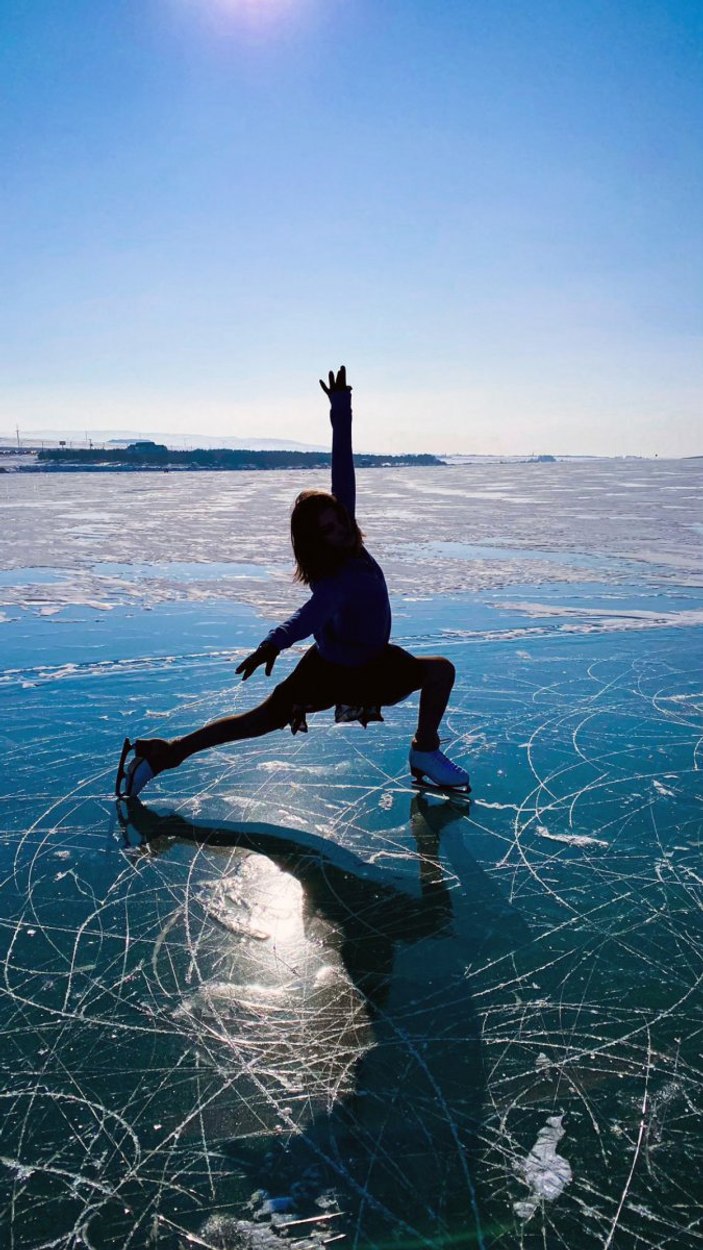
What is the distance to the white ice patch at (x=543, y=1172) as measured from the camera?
1.45 metres

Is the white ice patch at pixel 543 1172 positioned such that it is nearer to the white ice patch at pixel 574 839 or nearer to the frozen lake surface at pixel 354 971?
the frozen lake surface at pixel 354 971

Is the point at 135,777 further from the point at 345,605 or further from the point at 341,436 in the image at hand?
the point at 341,436

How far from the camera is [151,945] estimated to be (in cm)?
223

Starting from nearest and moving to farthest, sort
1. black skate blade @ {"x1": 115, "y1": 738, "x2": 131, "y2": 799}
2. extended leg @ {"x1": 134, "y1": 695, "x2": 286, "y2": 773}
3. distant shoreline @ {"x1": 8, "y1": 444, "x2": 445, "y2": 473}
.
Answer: black skate blade @ {"x1": 115, "y1": 738, "x2": 131, "y2": 799} < extended leg @ {"x1": 134, "y1": 695, "x2": 286, "y2": 773} < distant shoreline @ {"x1": 8, "y1": 444, "x2": 445, "y2": 473}

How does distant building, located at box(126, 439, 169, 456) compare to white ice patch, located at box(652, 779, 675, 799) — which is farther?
distant building, located at box(126, 439, 169, 456)

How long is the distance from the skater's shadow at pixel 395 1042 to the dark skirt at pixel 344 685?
48 cm

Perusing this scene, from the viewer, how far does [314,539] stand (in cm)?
288

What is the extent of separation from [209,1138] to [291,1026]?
Result: 340 mm

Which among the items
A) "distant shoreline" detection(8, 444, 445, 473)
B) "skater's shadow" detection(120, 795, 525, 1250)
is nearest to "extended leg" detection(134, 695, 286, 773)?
"skater's shadow" detection(120, 795, 525, 1250)

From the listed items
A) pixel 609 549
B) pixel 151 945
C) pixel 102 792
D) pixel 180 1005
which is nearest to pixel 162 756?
pixel 102 792

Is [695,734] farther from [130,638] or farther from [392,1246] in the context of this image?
[130,638]

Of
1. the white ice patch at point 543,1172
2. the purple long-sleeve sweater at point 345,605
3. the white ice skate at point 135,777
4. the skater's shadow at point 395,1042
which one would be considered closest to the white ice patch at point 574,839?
the skater's shadow at point 395,1042

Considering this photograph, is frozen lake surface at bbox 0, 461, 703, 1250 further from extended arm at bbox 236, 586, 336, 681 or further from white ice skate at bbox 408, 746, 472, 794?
extended arm at bbox 236, 586, 336, 681

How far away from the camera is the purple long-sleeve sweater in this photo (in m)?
2.85
